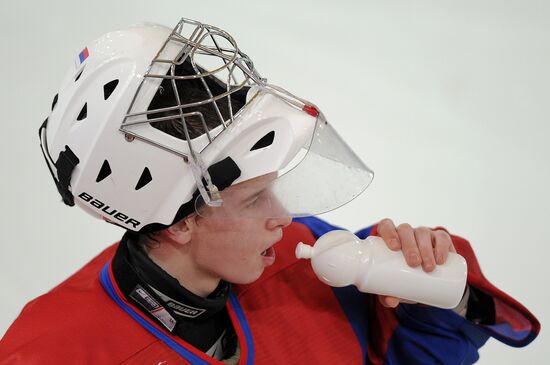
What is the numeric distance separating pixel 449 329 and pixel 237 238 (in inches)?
20.1

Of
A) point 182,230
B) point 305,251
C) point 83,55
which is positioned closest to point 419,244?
point 305,251

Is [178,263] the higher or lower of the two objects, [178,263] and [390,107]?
the lower

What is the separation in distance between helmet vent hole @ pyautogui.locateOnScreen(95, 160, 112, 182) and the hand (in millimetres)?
552

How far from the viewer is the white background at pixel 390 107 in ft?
7.29

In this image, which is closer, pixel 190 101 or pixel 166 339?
pixel 190 101

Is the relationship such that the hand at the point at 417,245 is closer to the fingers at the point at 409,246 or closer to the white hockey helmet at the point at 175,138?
the fingers at the point at 409,246

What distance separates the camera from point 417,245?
1.30 m

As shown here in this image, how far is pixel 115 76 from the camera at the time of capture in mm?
1110

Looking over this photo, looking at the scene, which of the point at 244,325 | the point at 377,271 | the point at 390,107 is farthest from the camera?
the point at 390,107

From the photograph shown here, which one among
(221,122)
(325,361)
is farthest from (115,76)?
(325,361)

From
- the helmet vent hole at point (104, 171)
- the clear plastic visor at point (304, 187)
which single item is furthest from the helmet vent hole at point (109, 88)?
the clear plastic visor at point (304, 187)

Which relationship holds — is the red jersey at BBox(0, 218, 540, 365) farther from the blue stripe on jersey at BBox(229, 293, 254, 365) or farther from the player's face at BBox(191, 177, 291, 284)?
the player's face at BBox(191, 177, 291, 284)

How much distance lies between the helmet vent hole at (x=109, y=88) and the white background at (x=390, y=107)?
1.23m

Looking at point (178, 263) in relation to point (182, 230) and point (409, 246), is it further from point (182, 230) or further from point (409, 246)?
point (409, 246)
